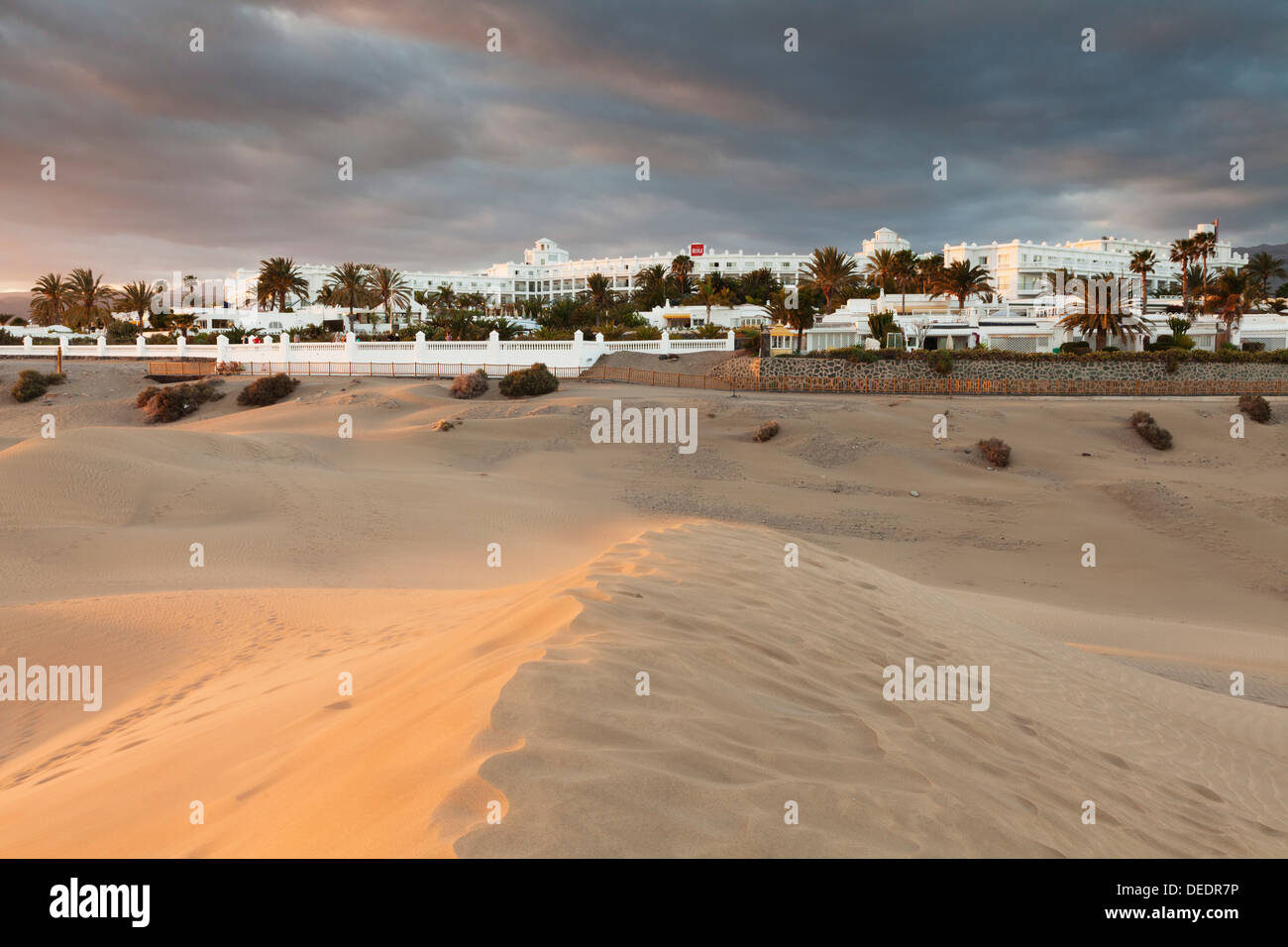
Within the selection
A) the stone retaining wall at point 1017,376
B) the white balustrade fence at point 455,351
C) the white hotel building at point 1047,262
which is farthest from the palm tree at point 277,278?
the white hotel building at point 1047,262

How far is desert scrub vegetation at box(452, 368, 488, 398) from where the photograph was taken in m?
39.9

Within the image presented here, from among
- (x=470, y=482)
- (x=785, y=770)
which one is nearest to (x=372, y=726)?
(x=785, y=770)

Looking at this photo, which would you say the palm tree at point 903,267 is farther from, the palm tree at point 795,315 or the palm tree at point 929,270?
the palm tree at point 795,315

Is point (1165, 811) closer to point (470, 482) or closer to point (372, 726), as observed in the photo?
point (372, 726)

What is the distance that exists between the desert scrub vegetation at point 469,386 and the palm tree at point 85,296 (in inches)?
2261

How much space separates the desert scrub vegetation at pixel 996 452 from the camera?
27.4 m

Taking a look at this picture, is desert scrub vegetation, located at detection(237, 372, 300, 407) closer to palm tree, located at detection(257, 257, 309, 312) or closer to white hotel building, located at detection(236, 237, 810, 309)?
palm tree, located at detection(257, 257, 309, 312)

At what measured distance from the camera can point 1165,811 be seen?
4.90 metres

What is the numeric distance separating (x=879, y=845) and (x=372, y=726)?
99.0 inches

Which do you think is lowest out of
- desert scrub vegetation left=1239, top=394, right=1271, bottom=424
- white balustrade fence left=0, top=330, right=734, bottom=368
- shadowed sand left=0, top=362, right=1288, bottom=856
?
shadowed sand left=0, top=362, right=1288, bottom=856

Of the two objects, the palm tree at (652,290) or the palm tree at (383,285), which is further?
the palm tree at (652,290)

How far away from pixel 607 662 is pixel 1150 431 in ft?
113

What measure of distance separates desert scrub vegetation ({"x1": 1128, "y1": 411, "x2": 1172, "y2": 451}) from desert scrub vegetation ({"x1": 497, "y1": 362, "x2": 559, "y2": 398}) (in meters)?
25.4

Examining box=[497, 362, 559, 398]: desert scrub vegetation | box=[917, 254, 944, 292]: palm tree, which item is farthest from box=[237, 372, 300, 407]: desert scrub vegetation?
box=[917, 254, 944, 292]: palm tree
